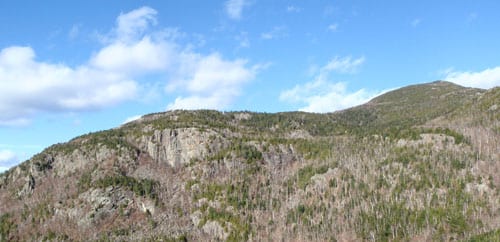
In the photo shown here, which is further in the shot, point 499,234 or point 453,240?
point 453,240

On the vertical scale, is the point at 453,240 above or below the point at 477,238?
below

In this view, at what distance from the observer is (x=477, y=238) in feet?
458

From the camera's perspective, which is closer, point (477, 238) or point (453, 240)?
point (477, 238)

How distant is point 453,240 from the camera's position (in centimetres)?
19900

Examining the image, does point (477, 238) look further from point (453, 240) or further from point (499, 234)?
point (453, 240)

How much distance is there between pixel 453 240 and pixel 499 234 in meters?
71.3

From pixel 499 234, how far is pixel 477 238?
8116 mm

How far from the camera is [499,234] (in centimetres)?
13288

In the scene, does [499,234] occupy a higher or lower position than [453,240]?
higher

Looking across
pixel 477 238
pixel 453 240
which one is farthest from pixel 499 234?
pixel 453 240
